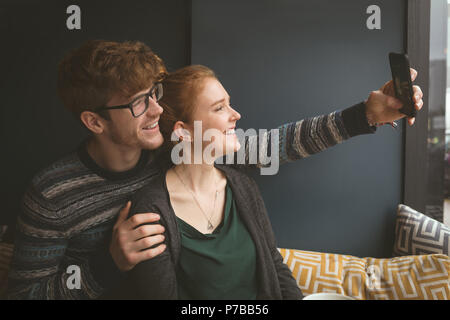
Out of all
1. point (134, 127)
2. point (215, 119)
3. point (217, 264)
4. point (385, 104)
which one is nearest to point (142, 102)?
point (134, 127)

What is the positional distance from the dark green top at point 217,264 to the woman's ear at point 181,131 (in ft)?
0.74

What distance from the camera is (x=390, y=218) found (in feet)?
3.27

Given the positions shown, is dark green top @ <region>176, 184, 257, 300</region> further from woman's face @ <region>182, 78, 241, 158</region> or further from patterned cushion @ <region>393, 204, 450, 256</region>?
patterned cushion @ <region>393, 204, 450, 256</region>

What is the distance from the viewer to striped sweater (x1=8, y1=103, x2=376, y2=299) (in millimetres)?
751

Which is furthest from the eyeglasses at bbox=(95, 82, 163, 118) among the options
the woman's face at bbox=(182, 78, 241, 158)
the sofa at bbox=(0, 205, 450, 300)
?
the sofa at bbox=(0, 205, 450, 300)

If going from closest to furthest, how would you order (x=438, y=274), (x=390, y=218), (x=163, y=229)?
(x=163, y=229), (x=438, y=274), (x=390, y=218)

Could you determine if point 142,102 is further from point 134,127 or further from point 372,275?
point 372,275

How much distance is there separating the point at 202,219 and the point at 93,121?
1.32 feet

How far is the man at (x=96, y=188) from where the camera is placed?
0.75 m

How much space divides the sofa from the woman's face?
42cm

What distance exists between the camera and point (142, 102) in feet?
2.54
